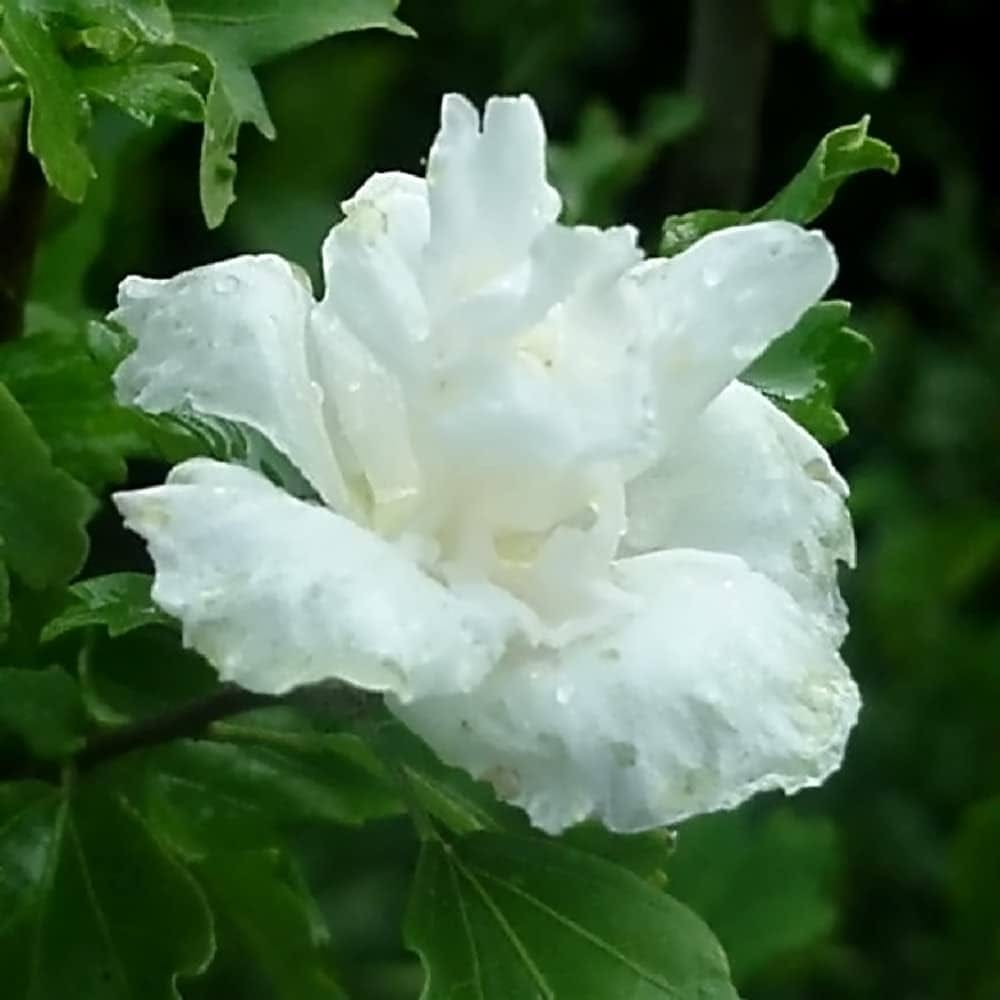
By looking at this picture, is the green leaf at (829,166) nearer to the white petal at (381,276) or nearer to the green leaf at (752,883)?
the white petal at (381,276)

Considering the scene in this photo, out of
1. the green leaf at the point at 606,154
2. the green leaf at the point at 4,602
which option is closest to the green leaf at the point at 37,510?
the green leaf at the point at 4,602

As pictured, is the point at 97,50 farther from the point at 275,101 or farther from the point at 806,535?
the point at 275,101

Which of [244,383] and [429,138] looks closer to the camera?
[244,383]

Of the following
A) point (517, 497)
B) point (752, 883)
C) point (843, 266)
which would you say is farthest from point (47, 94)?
point (843, 266)

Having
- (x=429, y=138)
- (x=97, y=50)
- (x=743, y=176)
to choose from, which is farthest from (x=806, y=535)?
(x=429, y=138)

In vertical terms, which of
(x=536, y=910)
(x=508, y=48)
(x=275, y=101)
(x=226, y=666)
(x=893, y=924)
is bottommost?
(x=893, y=924)

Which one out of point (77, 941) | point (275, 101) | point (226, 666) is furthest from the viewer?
point (275, 101)
